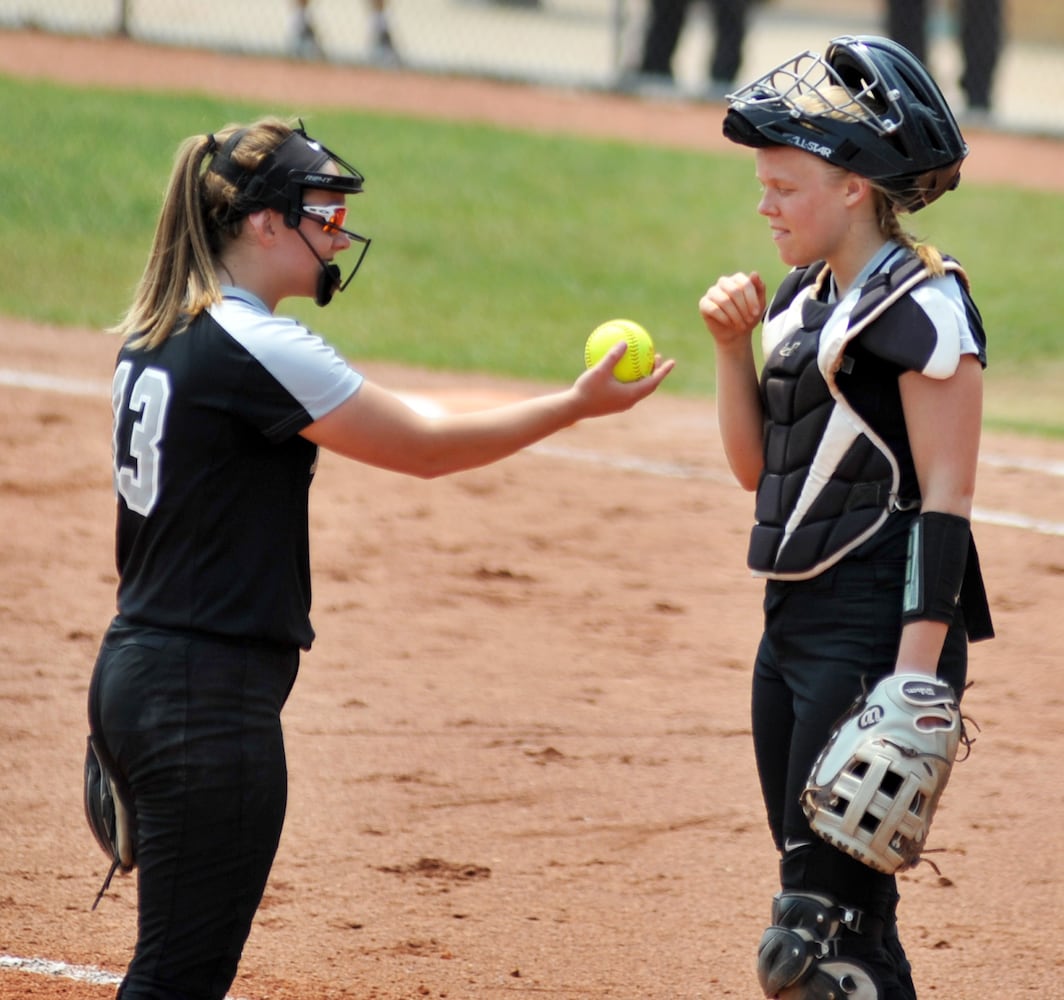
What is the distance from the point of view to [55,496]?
7656 mm

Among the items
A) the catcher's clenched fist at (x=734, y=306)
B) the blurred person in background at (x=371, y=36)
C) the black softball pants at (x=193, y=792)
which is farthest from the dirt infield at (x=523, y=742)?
the blurred person in background at (x=371, y=36)

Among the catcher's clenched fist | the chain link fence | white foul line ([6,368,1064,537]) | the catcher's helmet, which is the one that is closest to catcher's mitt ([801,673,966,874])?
the catcher's clenched fist

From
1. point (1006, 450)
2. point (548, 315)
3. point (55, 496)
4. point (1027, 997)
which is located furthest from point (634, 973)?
point (548, 315)

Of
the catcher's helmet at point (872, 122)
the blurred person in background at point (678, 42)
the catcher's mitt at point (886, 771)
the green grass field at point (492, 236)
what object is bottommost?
the green grass field at point (492, 236)

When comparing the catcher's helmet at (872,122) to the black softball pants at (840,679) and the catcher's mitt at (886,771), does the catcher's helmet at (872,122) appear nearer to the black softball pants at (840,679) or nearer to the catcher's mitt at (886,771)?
the black softball pants at (840,679)

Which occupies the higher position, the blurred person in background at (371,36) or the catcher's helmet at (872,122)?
the catcher's helmet at (872,122)

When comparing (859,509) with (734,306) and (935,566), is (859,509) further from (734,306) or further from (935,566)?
(734,306)

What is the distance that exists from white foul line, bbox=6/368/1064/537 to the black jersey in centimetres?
502

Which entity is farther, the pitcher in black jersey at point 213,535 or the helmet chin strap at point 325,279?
the helmet chin strap at point 325,279

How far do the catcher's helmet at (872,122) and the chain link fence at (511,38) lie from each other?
40.6 feet

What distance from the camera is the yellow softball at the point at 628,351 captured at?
3.38 meters

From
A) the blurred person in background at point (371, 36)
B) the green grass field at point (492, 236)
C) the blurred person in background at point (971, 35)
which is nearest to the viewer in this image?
the green grass field at point (492, 236)

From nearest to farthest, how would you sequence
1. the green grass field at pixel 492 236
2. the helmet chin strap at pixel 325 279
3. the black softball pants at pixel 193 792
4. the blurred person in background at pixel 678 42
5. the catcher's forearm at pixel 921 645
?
1. the black softball pants at pixel 193 792
2. the catcher's forearm at pixel 921 645
3. the helmet chin strap at pixel 325 279
4. the green grass field at pixel 492 236
5. the blurred person in background at pixel 678 42

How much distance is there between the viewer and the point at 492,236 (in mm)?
13703
